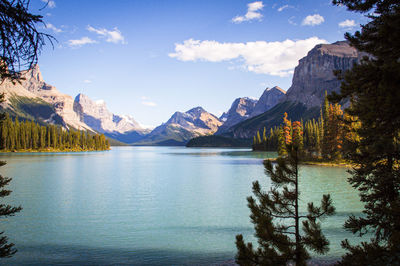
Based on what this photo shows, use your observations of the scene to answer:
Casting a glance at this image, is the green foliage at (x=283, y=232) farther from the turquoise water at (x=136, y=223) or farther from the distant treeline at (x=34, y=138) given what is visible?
the distant treeline at (x=34, y=138)

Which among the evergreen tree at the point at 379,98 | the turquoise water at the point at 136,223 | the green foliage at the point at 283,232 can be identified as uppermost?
the evergreen tree at the point at 379,98

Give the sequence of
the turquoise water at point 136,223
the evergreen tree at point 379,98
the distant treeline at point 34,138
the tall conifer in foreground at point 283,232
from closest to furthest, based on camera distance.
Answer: the evergreen tree at point 379,98, the tall conifer in foreground at point 283,232, the turquoise water at point 136,223, the distant treeline at point 34,138

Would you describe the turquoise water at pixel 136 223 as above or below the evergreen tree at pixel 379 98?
below

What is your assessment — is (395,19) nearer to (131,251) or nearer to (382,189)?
(382,189)

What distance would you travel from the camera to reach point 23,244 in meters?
17.3

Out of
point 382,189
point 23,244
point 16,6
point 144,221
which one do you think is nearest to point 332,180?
point 144,221

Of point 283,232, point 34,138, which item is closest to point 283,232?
point 283,232

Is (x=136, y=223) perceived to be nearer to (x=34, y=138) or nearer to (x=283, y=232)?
(x=283, y=232)

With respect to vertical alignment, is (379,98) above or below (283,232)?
above

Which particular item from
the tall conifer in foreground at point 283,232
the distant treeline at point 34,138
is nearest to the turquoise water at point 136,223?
the tall conifer in foreground at point 283,232

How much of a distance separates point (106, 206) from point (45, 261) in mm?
14296

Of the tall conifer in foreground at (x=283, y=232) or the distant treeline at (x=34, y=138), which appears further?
the distant treeline at (x=34, y=138)

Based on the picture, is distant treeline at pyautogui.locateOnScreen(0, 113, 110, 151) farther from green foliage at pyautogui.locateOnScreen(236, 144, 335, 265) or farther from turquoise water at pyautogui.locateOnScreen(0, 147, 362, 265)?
green foliage at pyautogui.locateOnScreen(236, 144, 335, 265)

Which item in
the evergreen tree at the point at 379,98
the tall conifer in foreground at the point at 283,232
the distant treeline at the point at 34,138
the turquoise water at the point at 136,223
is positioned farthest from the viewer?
the distant treeline at the point at 34,138
